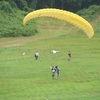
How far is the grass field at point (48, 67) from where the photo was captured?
78.7 ft

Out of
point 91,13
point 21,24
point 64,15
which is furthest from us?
point 91,13

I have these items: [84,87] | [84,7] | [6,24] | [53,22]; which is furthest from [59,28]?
[84,87]

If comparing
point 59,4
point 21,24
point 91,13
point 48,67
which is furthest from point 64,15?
point 59,4

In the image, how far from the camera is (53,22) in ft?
171

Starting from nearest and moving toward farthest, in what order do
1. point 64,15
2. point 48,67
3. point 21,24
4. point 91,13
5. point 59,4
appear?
point 64,15 → point 48,67 → point 21,24 → point 91,13 → point 59,4

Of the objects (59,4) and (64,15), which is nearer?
(64,15)

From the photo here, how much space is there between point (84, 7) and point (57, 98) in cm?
4073

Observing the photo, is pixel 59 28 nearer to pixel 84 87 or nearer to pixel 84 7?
pixel 84 7

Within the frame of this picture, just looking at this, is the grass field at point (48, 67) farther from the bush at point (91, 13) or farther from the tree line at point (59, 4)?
the tree line at point (59, 4)

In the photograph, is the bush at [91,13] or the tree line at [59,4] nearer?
the bush at [91,13]

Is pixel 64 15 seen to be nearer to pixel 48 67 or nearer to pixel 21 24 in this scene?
pixel 48 67

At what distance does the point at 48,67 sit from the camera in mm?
31000

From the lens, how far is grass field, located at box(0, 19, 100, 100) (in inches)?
945

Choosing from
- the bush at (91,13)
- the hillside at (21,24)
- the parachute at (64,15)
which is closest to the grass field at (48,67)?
the hillside at (21,24)
